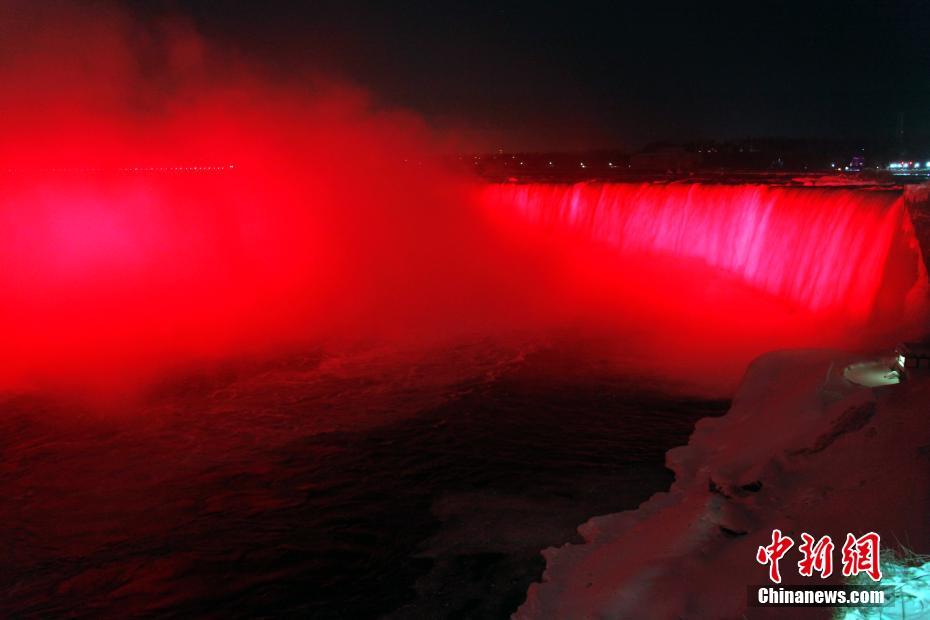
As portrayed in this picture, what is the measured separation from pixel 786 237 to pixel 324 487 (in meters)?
11.9

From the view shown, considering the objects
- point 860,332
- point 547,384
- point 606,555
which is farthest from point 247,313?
point 606,555

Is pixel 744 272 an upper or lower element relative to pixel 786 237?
lower

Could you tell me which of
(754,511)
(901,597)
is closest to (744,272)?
(754,511)

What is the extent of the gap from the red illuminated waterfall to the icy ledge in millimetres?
4978

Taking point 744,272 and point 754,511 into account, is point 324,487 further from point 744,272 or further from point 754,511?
point 744,272

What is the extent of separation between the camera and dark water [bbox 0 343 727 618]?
269 inches

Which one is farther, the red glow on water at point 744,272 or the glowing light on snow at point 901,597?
the red glow on water at point 744,272

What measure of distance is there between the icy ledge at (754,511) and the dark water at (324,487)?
1.37 ft

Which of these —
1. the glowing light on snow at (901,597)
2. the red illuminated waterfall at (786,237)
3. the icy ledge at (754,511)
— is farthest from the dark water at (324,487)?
the red illuminated waterfall at (786,237)

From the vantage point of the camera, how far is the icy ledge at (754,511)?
5578mm

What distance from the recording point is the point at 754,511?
6.64m

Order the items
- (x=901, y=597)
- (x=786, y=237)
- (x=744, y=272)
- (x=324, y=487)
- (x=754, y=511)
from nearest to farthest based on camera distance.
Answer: (x=901, y=597) → (x=754, y=511) → (x=324, y=487) → (x=786, y=237) → (x=744, y=272)

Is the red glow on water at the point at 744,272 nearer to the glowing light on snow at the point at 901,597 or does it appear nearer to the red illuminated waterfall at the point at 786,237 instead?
the red illuminated waterfall at the point at 786,237

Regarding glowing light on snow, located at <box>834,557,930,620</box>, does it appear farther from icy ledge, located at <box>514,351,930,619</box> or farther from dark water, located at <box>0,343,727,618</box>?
dark water, located at <box>0,343,727,618</box>
